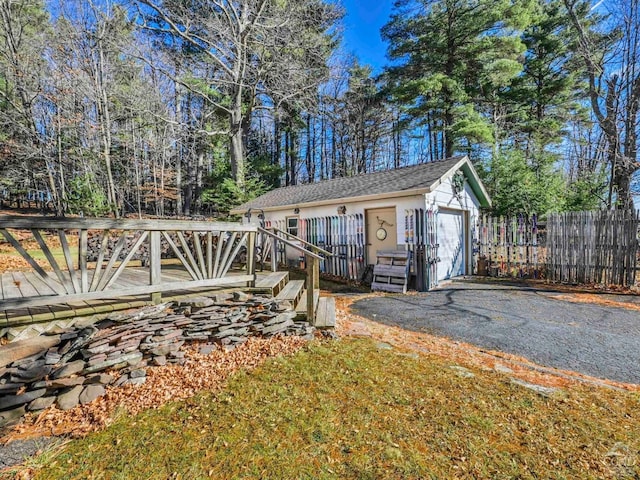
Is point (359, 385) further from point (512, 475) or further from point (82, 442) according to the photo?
point (82, 442)

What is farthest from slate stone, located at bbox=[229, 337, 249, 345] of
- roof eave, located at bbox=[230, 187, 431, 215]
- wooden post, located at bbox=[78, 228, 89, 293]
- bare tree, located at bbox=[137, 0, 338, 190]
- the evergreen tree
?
the evergreen tree

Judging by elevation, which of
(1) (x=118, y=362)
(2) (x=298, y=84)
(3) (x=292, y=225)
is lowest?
(1) (x=118, y=362)

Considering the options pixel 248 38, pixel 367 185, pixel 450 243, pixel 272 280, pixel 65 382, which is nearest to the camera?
pixel 65 382

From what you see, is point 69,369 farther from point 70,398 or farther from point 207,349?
point 207,349

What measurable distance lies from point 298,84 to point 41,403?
17.0 m

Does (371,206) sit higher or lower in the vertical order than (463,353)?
higher

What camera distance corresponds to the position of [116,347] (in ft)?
10.8

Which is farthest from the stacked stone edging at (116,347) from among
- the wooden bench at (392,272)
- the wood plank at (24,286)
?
the wooden bench at (392,272)

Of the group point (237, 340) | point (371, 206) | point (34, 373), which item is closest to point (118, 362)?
point (34, 373)

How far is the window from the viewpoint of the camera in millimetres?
11825

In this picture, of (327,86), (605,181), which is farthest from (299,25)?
→ (605,181)

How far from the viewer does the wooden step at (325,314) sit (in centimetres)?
469

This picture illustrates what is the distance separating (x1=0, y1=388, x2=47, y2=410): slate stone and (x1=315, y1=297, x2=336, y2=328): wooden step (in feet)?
10.8

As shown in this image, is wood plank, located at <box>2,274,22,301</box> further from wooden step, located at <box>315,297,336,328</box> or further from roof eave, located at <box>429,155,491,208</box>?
roof eave, located at <box>429,155,491,208</box>
